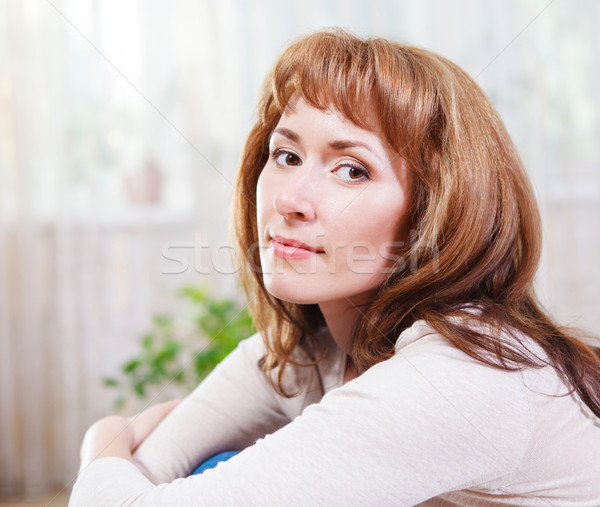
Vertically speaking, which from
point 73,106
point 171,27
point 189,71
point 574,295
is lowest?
point 574,295

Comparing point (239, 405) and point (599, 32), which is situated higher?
point (599, 32)

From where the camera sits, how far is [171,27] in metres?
2.56

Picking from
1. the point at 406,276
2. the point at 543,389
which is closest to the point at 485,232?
the point at 406,276

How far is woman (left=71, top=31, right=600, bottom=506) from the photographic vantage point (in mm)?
739

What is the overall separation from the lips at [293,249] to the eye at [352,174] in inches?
4.4

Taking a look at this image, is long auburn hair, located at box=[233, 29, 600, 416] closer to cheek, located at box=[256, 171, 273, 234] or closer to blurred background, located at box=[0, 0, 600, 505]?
cheek, located at box=[256, 171, 273, 234]

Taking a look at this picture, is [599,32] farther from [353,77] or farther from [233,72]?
[353,77]

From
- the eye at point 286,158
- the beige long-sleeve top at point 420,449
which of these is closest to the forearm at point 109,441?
the beige long-sleeve top at point 420,449

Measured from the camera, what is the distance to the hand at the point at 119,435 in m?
1.02

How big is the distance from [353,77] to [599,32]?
2.05 m

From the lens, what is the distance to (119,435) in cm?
109
